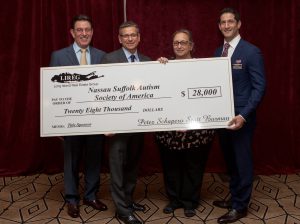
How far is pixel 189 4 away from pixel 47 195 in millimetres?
2109

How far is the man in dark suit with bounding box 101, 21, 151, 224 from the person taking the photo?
231cm

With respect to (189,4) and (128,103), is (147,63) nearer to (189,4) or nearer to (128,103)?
(128,103)

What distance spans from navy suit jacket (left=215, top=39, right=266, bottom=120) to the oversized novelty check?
16 centimetres

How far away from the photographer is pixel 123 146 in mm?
2355

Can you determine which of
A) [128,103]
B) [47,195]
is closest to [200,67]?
[128,103]

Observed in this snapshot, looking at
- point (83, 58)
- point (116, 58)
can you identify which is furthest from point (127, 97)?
point (83, 58)

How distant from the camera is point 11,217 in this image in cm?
259

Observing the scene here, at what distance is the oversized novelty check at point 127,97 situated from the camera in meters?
2.33

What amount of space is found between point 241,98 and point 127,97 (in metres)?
0.74

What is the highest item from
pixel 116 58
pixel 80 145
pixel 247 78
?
pixel 116 58

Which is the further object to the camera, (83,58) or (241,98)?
(83,58)

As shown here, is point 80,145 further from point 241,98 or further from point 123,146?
point 241,98

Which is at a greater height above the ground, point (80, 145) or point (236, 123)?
point (236, 123)

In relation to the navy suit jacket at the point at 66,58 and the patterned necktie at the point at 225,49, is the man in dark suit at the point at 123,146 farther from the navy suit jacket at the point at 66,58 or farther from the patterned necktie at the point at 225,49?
the patterned necktie at the point at 225,49
